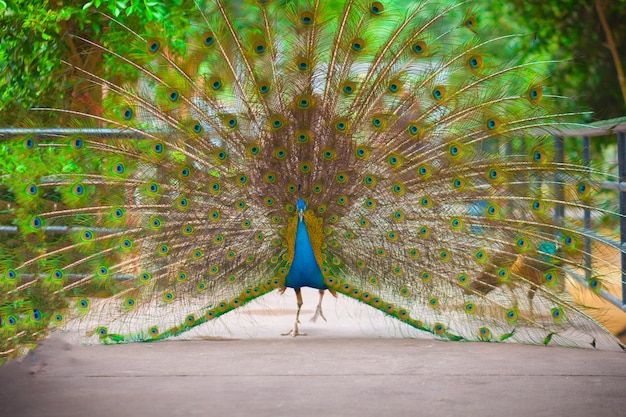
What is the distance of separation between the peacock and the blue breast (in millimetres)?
15

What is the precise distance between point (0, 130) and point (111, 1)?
1.36 meters

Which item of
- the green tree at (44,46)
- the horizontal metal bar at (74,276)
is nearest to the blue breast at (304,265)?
the horizontal metal bar at (74,276)

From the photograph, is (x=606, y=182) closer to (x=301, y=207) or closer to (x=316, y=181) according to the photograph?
(x=316, y=181)

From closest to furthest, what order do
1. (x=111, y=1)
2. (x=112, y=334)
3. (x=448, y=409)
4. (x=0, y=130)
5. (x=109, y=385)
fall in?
(x=448, y=409) → (x=109, y=385) → (x=112, y=334) → (x=0, y=130) → (x=111, y=1)

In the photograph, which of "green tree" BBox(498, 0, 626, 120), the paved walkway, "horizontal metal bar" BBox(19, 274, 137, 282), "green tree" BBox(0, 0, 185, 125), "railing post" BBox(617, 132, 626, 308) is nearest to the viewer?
the paved walkway

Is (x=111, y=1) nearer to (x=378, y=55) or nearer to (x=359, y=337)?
(x=378, y=55)

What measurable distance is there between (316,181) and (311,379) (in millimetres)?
1710

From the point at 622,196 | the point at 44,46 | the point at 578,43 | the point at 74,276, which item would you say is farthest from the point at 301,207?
the point at 578,43

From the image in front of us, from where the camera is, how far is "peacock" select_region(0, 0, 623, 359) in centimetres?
669

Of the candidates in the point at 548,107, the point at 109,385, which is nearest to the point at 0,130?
the point at 109,385

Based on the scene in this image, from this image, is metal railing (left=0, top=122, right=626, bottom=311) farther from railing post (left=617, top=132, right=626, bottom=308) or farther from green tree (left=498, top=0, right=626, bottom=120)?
green tree (left=498, top=0, right=626, bottom=120)

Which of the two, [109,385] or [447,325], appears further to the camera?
[447,325]

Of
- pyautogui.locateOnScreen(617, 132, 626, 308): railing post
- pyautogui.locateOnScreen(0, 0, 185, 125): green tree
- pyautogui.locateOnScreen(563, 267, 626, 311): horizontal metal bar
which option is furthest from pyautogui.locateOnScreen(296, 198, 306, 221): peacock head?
pyautogui.locateOnScreen(0, 0, 185, 125): green tree

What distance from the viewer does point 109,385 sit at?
17.8 feet
